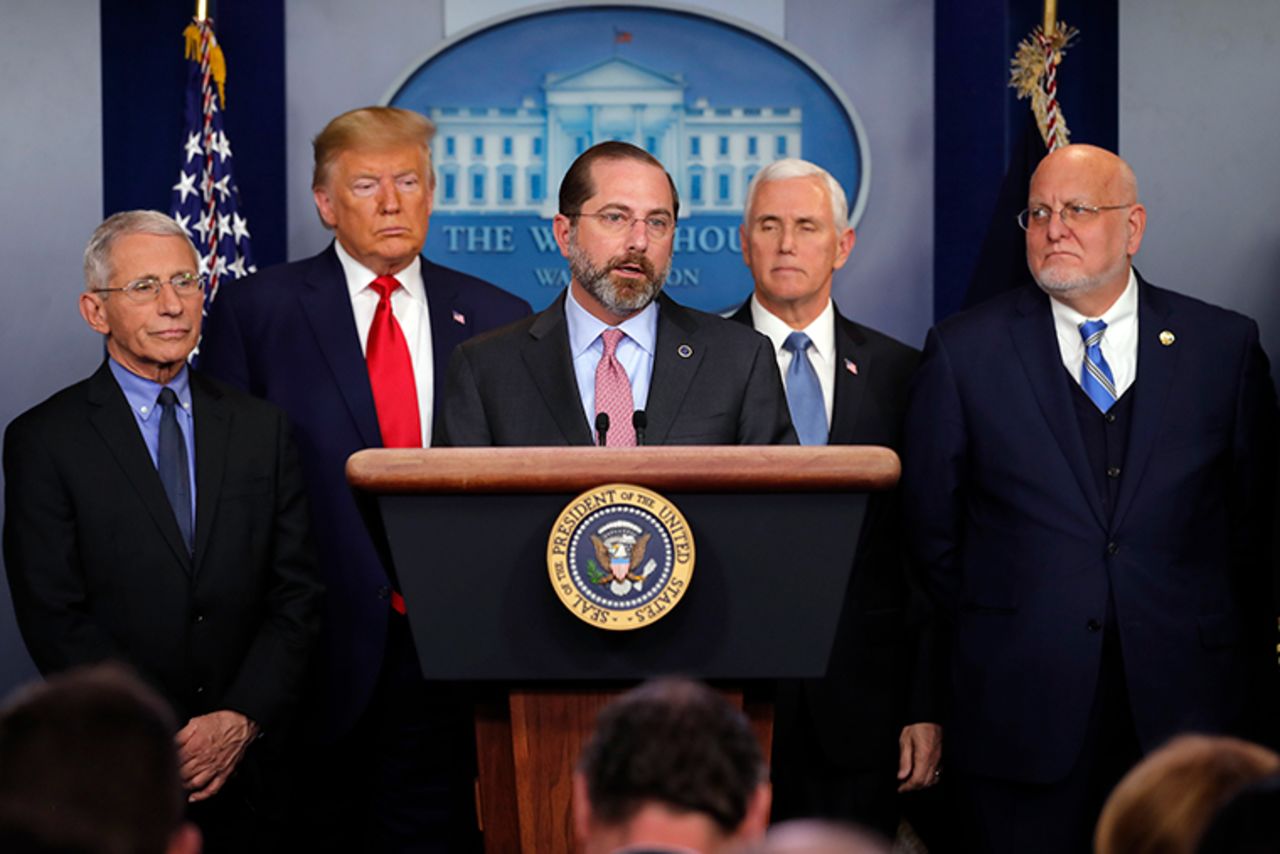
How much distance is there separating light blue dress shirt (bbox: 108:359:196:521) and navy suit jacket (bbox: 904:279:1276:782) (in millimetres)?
1527

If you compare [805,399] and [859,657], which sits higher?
[805,399]

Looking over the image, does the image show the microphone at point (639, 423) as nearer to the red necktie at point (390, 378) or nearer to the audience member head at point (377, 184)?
the red necktie at point (390, 378)

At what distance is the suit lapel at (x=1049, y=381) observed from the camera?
3246mm

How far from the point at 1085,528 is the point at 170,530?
1858 mm

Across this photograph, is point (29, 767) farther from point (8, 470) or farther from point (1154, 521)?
point (1154, 521)

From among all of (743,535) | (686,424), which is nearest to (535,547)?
(743,535)

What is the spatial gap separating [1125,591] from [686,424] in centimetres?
105

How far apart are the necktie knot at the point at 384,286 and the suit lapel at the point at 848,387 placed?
1.07m

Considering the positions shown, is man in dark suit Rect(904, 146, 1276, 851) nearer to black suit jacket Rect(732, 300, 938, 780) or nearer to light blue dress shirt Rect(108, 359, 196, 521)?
black suit jacket Rect(732, 300, 938, 780)

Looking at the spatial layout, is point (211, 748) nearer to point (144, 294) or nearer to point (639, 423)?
point (144, 294)

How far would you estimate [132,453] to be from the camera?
3.33 meters

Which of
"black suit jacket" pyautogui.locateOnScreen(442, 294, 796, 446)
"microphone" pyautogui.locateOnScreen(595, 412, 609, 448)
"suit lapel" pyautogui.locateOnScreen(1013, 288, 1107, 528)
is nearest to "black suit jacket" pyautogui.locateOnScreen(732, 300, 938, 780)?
"suit lapel" pyautogui.locateOnScreen(1013, 288, 1107, 528)

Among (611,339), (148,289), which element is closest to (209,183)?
(148,289)

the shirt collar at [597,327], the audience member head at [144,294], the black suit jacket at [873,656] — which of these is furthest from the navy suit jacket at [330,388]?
the black suit jacket at [873,656]
